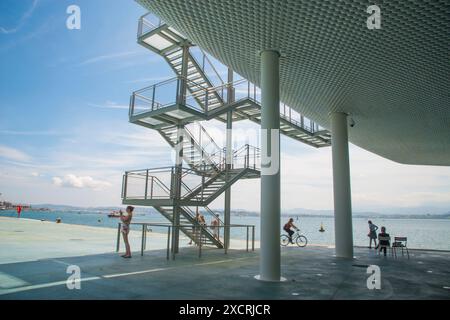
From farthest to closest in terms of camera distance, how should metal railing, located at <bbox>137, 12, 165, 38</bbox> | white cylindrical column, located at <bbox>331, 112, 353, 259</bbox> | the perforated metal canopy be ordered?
metal railing, located at <bbox>137, 12, 165, 38</bbox> < white cylindrical column, located at <bbox>331, 112, 353, 259</bbox> < the perforated metal canopy

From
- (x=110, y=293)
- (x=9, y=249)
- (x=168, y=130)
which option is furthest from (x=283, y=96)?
(x=9, y=249)

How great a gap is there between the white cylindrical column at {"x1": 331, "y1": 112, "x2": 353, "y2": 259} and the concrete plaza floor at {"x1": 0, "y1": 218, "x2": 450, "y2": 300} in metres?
1.94

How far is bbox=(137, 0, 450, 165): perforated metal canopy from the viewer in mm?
6660

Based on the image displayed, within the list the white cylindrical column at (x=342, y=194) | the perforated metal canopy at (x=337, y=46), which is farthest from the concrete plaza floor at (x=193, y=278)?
the perforated metal canopy at (x=337, y=46)

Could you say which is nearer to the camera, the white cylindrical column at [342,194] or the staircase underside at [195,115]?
the staircase underside at [195,115]

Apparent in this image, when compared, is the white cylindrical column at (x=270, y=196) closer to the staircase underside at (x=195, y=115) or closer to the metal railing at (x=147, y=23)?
the staircase underside at (x=195, y=115)

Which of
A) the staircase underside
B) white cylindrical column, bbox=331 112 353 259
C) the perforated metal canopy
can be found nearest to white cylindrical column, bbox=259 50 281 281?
the perforated metal canopy

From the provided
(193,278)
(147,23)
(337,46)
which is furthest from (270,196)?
(147,23)

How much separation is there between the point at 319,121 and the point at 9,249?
45.8 feet

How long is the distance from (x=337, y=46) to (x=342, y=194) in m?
6.80

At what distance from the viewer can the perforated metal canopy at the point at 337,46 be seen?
6.66 m

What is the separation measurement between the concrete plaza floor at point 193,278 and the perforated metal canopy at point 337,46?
227 inches

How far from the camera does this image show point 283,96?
482 inches

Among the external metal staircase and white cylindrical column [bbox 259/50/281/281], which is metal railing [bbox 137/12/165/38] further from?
white cylindrical column [bbox 259/50/281/281]
